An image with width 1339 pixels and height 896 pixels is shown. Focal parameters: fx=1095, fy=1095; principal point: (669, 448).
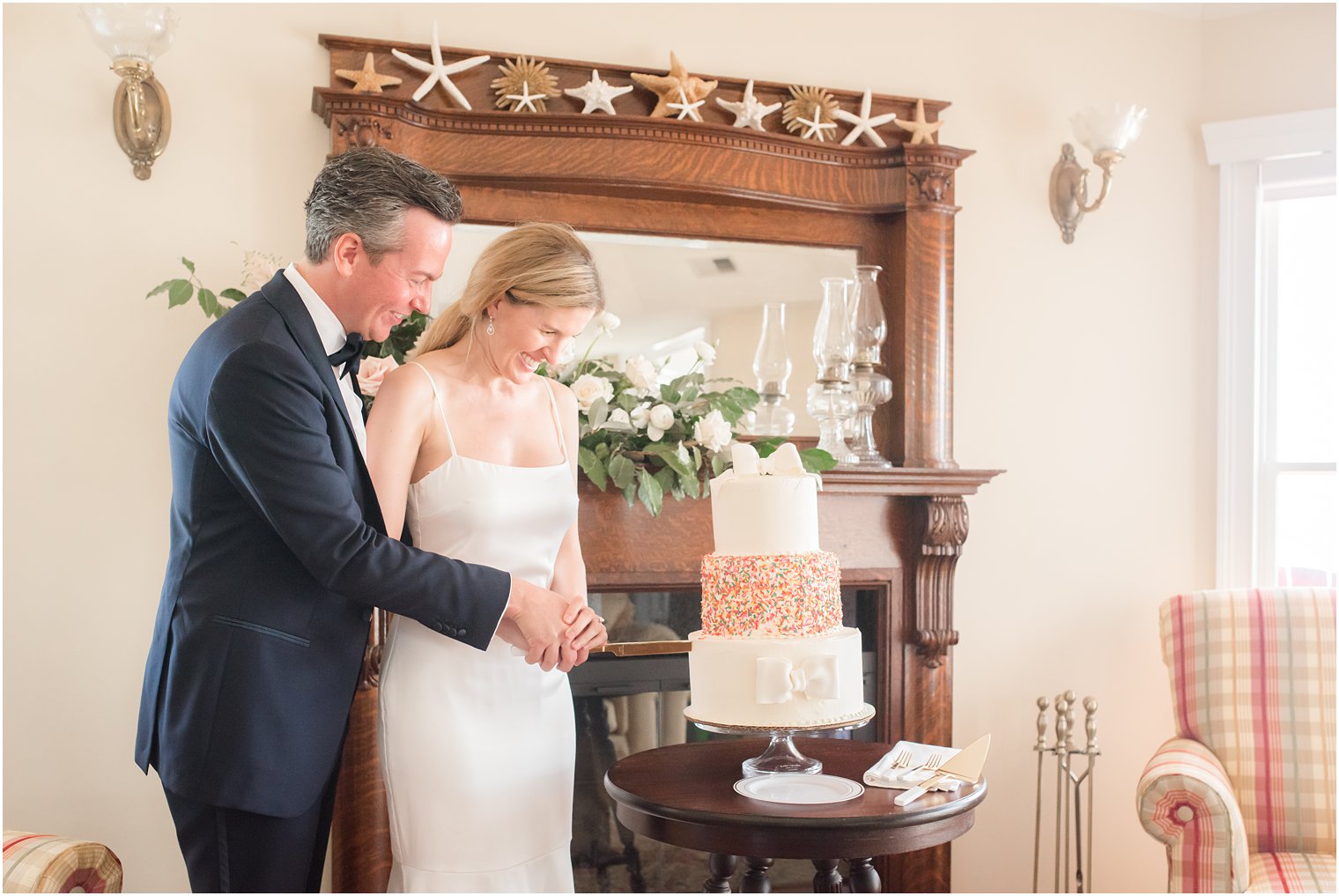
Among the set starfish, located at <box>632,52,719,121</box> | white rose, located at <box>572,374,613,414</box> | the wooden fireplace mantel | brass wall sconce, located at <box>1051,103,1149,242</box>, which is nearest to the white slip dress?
white rose, located at <box>572,374,613,414</box>

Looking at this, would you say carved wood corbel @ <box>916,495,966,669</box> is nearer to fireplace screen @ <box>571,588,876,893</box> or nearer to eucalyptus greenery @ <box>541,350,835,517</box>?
fireplace screen @ <box>571,588,876,893</box>

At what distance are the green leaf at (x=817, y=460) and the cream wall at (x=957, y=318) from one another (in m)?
0.75

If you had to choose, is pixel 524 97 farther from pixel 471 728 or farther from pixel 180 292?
pixel 471 728

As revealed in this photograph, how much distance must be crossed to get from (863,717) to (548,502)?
0.69 meters

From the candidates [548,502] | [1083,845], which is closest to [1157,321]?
[1083,845]

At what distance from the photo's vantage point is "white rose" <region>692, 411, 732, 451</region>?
2639 millimetres

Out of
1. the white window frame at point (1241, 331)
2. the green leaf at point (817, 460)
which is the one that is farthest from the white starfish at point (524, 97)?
the white window frame at point (1241, 331)

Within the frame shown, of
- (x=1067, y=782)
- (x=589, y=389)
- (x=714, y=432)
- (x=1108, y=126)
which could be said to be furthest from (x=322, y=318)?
(x=1067, y=782)

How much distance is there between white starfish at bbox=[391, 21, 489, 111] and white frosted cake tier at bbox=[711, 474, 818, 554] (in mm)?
1459

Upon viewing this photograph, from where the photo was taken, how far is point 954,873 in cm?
338

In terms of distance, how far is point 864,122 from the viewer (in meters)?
3.20

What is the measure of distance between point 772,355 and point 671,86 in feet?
2.60

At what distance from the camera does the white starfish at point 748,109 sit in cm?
310

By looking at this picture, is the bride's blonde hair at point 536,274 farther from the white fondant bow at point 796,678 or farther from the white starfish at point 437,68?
the white starfish at point 437,68
